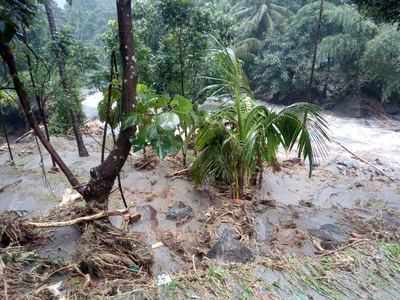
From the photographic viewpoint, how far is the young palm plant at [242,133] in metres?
2.15

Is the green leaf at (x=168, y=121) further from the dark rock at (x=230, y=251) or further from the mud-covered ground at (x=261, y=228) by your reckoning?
the dark rock at (x=230, y=251)

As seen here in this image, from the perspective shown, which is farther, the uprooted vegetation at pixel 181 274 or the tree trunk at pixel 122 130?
the tree trunk at pixel 122 130

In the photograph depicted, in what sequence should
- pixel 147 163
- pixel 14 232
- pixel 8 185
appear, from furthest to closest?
pixel 147 163 < pixel 8 185 < pixel 14 232

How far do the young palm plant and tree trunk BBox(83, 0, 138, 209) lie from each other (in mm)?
971

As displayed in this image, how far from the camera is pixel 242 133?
2.47 meters

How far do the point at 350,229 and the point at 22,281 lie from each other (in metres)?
2.09

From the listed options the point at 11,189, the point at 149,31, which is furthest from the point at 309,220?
the point at 149,31

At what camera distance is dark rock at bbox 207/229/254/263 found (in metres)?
1.66

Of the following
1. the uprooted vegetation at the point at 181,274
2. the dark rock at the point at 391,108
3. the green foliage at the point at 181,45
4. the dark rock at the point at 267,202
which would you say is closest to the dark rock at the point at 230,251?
the uprooted vegetation at the point at 181,274

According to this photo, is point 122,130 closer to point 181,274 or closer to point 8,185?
point 181,274

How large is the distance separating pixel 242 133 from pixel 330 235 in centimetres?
103

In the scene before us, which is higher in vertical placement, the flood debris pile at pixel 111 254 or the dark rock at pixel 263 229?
the flood debris pile at pixel 111 254

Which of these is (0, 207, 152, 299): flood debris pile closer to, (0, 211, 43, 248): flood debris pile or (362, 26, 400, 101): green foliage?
(0, 211, 43, 248): flood debris pile

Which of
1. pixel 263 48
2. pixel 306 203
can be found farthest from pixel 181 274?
pixel 263 48
